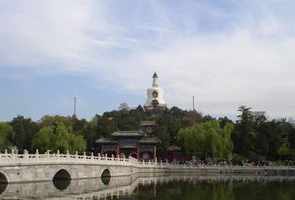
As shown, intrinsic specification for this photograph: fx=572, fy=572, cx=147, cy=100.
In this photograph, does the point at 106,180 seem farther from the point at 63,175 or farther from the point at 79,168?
the point at 63,175

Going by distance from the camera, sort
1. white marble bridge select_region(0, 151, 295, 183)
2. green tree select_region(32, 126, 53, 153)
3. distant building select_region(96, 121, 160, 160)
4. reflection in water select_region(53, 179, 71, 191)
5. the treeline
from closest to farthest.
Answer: white marble bridge select_region(0, 151, 295, 183)
reflection in water select_region(53, 179, 71, 191)
green tree select_region(32, 126, 53, 153)
the treeline
distant building select_region(96, 121, 160, 160)

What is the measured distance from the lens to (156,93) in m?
104

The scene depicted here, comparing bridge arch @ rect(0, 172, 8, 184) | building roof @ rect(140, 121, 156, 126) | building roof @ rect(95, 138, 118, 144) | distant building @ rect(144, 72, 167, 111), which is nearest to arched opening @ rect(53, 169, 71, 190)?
bridge arch @ rect(0, 172, 8, 184)

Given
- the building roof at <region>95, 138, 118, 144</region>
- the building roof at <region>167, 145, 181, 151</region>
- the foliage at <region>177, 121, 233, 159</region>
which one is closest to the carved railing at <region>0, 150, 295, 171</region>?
the foliage at <region>177, 121, 233, 159</region>

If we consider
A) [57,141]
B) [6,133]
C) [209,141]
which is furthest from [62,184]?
[6,133]

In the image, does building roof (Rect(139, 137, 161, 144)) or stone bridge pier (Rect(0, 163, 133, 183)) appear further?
building roof (Rect(139, 137, 161, 144))

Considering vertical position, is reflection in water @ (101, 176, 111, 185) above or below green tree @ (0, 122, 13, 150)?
below

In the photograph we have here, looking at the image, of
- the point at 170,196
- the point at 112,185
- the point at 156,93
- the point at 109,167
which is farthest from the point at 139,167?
the point at 156,93

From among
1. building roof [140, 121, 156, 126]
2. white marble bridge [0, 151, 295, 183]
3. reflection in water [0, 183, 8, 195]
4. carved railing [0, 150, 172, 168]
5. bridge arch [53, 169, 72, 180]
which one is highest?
building roof [140, 121, 156, 126]

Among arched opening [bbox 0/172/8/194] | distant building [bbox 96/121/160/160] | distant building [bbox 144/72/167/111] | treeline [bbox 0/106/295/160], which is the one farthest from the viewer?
distant building [bbox 144/72/167/111]

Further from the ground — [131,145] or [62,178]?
[131,145]

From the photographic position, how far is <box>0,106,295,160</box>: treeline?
6281 centimetres

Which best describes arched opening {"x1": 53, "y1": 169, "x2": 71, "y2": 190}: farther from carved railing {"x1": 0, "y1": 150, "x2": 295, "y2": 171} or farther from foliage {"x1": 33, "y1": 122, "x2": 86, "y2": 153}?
foliage {"x1": 33, "y1": 122, "x2": 86, "y2": 153}

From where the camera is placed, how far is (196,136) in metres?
64.6
